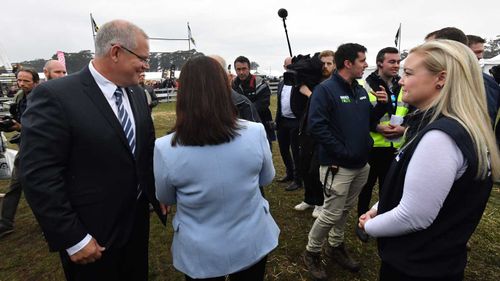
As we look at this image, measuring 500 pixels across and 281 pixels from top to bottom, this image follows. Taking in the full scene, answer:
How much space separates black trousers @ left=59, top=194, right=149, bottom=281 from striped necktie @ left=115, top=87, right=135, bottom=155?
0.41m

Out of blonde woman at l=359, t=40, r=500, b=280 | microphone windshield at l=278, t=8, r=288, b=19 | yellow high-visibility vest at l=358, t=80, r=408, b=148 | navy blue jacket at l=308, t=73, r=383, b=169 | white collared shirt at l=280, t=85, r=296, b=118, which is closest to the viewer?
blonde woman at l=359, t=40, r=500, b=280

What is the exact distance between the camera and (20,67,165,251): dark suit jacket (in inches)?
62.6

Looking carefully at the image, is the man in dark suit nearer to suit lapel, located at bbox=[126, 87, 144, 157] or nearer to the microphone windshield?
suit lapel, located at bbox=[126, 87, 144, 157]

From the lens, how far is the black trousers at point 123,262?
188 cm

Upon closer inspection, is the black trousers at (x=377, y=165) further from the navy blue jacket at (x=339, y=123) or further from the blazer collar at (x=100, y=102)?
the blazer collar at (x=100, y=102)

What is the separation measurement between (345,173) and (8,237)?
433 cm

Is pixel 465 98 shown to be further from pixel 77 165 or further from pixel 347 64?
pixel 77 165

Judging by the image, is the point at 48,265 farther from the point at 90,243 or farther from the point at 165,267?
the point at 90,243

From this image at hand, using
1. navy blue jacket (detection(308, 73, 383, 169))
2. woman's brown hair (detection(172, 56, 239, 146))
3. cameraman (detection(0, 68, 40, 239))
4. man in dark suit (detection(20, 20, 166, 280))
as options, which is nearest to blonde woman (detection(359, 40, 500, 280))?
woman's brown hair (detection(172, 56, 239, 146))

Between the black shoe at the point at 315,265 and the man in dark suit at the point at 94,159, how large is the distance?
1.77 m

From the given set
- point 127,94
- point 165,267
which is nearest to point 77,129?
point 127,94

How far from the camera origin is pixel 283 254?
3465mm

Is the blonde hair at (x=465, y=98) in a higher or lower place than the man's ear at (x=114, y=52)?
lower

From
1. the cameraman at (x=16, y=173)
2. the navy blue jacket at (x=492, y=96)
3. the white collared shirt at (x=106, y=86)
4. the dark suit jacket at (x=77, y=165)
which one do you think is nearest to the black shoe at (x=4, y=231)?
the cameraman at (x=16, y=173)
